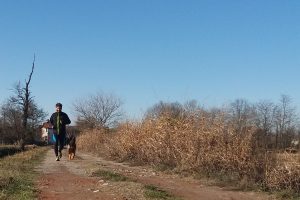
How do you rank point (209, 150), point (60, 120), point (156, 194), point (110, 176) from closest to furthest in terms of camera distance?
point (156, 194) → point (110, 176) → point (209, 150) → point (60, 120)

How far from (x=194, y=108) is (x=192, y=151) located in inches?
94.8

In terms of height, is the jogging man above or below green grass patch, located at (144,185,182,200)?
above

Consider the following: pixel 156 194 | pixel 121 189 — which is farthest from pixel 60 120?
pixel 156 194

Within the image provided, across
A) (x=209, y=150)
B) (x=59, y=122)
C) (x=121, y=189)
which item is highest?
(x=59, y=122)

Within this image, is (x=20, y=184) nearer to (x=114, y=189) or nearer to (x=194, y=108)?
(x=114, y=189)

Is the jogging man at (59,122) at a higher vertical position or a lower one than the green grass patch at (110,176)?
higher

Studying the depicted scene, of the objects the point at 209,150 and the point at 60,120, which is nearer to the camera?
the point at 209,150

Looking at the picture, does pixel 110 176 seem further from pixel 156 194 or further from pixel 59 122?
pixel 59 122

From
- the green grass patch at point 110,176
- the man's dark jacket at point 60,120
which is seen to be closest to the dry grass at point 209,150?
the green grass patch at point 110,176

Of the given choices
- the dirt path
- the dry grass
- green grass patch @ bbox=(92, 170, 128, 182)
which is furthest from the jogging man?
the dirt path

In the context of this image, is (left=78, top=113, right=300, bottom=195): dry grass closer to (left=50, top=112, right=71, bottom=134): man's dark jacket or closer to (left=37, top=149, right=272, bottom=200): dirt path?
(left=37, top=149, right=272, bottom=200): dirt path

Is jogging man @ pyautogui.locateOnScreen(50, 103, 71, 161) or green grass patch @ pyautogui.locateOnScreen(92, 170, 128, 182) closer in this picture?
green grass patch @ pyautogui.locateOnScreen(92, 170, 128, 182)

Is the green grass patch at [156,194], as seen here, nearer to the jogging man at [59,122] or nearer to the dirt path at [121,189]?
the dirt path at [121,189]

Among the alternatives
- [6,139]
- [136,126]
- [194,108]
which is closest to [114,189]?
[194,108]
